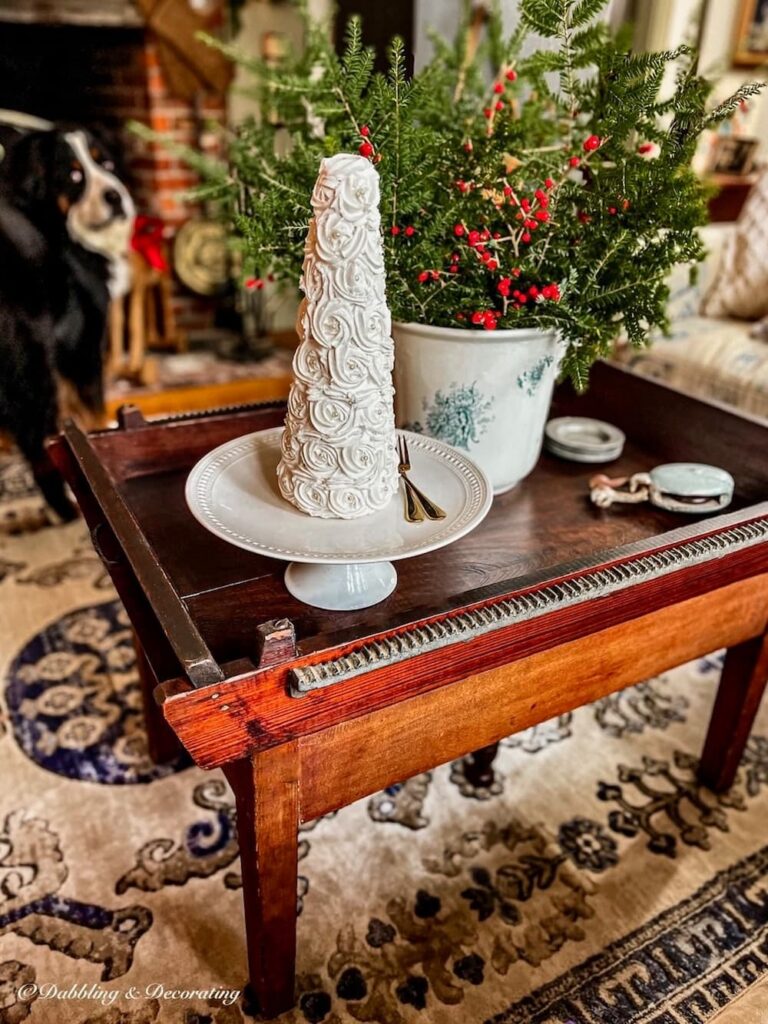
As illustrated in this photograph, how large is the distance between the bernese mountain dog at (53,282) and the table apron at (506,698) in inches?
49.2

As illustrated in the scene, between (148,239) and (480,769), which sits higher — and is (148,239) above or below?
above

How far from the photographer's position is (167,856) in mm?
1149

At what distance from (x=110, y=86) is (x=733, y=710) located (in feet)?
9.93

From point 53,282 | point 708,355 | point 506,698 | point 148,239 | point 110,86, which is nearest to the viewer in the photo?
point 506,698

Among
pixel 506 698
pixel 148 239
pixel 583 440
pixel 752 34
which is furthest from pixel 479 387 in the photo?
pixel 752 34

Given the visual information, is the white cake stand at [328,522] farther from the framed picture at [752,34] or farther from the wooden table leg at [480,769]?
the framed picture at [752,34]

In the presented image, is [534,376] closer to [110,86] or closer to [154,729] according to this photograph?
[154,729]

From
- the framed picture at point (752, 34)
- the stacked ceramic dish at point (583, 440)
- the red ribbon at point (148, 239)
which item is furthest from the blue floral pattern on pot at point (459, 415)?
the framed picture at point (752, 34)

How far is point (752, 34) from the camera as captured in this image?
312 centimetres

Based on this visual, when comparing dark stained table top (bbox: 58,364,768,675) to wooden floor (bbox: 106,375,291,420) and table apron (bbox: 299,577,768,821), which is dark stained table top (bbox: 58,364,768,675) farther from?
wooden floor (bbox: 106,375,291,420)

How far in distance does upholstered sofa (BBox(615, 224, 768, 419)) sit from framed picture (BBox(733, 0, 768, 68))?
48.3 inches

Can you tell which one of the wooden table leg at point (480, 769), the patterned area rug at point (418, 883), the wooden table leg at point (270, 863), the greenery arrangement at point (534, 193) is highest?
the greenery arrangement at point (534, 193)

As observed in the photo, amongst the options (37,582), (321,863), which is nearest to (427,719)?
(321,863)

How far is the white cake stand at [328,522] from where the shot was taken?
2.54ft
